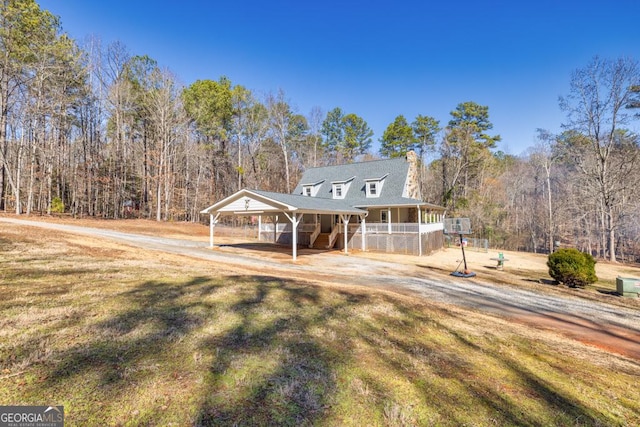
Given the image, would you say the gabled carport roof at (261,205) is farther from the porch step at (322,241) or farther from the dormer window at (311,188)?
the dormer window at (311,188)

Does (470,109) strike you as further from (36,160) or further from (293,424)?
(36,160)

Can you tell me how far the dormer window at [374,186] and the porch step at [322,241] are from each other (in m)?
5.50

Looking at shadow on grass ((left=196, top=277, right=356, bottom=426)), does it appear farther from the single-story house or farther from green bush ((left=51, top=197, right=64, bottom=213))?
green bush ((left=51, top=197, right=64, bottom=213))

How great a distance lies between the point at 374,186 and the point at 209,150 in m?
22.9

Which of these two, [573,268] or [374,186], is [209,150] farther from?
[573,268]

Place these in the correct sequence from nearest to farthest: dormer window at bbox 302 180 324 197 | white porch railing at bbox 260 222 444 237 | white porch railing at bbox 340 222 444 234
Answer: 1. white porch railing at bbox 340 222 444 234
2. white porch railing at bbox 260 222 444 237
3. dormer window at bbox 302 180 324 197

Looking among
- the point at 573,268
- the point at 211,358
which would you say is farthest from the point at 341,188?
the point at 211,358

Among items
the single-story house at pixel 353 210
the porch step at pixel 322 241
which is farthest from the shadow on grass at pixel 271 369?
the porch step at pixel 322 241

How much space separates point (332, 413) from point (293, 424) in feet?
1.34

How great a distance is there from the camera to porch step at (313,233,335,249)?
21.8 metres

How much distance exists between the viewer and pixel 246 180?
125 ft

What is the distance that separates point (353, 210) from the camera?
1978 centimetres

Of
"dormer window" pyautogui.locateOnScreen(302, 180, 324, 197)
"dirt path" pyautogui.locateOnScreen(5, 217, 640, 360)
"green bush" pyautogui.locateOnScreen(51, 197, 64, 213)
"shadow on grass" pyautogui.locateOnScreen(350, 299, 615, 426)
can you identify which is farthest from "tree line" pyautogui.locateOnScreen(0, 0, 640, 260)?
"shadow on grass" pyautogui.locateOnScreen(350, 299, 615, 426)

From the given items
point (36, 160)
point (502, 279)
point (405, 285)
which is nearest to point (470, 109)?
point (502, 279)
